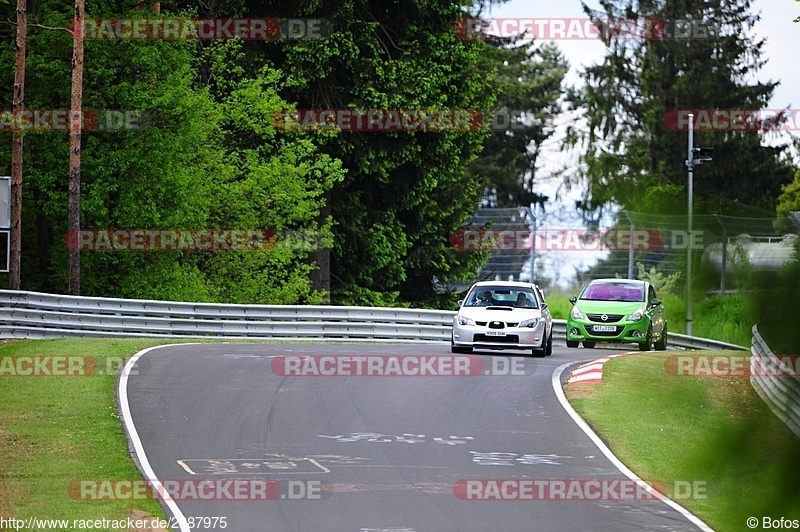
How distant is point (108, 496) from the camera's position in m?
12.3

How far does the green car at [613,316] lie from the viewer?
96.8 feet

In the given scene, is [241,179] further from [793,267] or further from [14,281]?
[793,267]

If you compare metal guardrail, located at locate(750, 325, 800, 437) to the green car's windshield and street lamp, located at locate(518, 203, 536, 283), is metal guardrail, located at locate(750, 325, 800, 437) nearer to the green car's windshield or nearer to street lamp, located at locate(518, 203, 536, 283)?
the green car's windshield

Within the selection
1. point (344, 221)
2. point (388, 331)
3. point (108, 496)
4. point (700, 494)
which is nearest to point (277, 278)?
point (344, 221)

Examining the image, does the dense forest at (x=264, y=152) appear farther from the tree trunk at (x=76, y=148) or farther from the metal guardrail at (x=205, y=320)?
the metal guardrail at (x=205, y=320)

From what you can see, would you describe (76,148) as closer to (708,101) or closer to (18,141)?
(18,141)

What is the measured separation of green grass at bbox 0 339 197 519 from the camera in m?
11.8

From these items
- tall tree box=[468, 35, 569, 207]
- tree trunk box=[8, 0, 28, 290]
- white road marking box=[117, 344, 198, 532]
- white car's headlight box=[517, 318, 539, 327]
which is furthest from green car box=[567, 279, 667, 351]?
tall tree box=[468, 35, 569, 207]

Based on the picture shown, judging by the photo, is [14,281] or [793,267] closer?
[793,267]

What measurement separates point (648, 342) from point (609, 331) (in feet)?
3.01

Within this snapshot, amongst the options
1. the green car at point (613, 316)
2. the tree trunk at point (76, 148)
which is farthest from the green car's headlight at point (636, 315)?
the tree trunk at point (76, 148)

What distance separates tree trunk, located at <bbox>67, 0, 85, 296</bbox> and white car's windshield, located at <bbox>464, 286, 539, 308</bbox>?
1236 cm

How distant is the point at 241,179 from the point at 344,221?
12.3 feet

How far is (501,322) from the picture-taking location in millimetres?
25625
